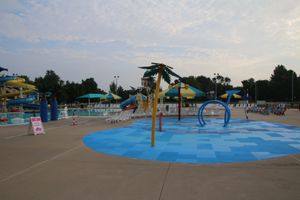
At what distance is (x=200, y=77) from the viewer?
111 metres

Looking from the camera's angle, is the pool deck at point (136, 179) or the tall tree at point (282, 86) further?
the tall tree at point (282, 86)

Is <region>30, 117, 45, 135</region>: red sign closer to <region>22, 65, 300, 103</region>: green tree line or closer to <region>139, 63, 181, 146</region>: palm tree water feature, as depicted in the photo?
<region>139, 63, 181, 146</region>: palm tree water feature

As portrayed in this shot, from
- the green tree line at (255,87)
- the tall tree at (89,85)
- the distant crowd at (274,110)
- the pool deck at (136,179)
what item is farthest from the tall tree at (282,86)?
Answer: the pool deck at (136,179)

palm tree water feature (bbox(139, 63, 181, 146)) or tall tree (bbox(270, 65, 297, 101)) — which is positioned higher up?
tall tree (bbox(270, 65, 297, 101))

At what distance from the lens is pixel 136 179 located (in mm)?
6031

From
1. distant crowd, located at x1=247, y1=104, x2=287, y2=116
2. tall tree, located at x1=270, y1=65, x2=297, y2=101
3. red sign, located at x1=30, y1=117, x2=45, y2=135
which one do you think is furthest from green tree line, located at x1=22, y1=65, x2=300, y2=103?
→ red sign, located at x1=30, y1=117, x2=45, y2=135

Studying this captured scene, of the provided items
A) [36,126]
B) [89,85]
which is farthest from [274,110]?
[89,85]

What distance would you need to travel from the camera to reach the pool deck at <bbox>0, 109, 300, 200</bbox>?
504cm

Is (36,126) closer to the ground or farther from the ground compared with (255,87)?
closer to the ground

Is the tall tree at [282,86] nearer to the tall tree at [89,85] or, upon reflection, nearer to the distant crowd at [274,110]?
the distant crowd at [274,110]

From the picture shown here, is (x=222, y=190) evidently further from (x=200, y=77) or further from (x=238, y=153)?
(x=200, y=77)

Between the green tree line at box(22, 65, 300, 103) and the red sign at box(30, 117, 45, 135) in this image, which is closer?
the red sign at box(30, 117, 45, 135)

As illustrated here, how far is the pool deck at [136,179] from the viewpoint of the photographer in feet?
16.5

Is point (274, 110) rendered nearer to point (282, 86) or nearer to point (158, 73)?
point (158, 73)
